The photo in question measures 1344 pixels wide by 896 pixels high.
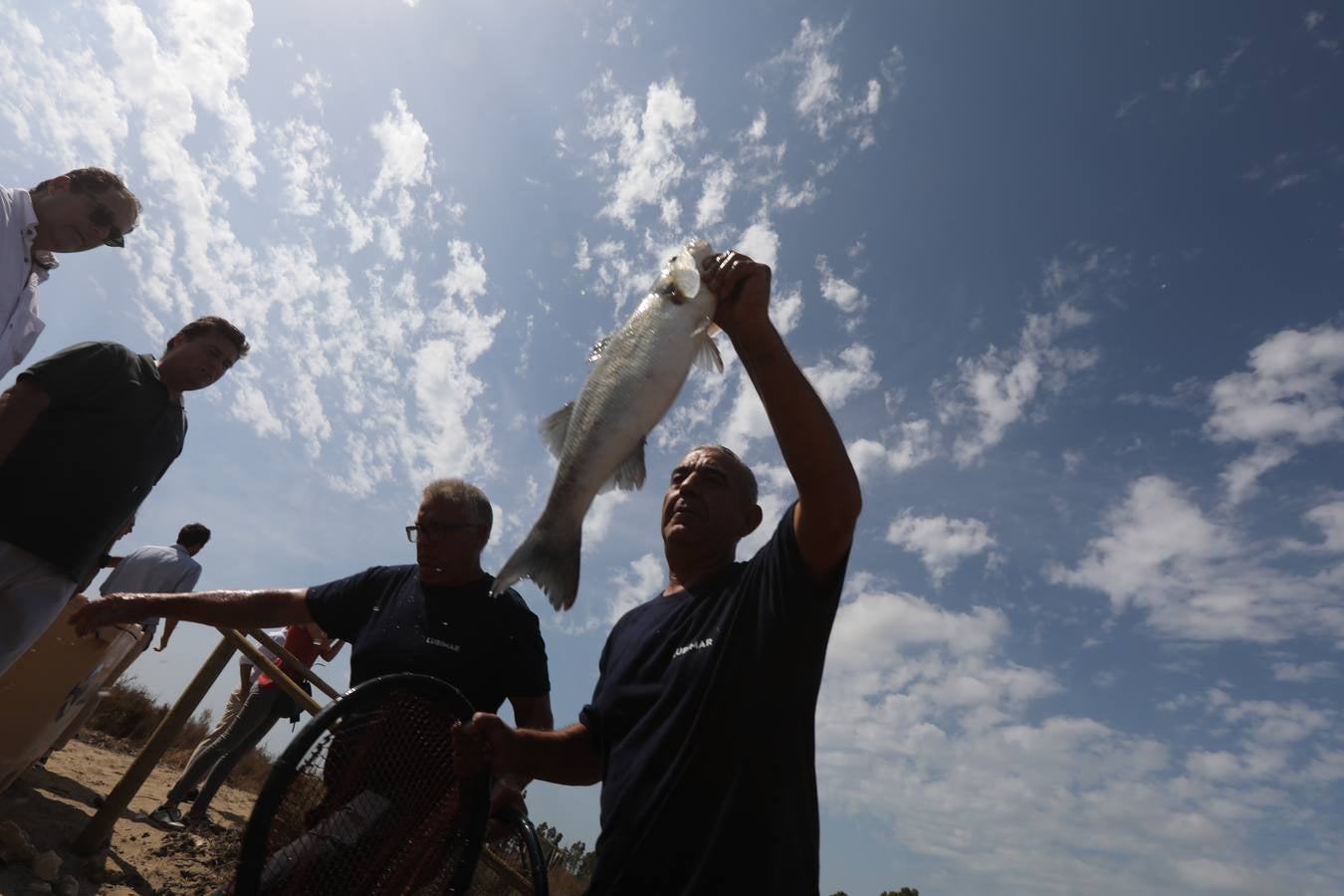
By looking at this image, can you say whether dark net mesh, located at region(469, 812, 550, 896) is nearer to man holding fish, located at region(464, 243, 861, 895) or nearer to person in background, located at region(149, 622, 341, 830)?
man holding fish, located at region(464, 243, 861, 895)

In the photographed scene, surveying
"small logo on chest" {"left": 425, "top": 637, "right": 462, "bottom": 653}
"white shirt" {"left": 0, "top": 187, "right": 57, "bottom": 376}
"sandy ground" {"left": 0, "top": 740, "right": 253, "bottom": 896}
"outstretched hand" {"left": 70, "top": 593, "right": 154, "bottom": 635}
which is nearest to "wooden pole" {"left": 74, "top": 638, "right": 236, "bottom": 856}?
"sandy ground" {"left": 0, "top": 740, "right": 253, "bottom": 896}

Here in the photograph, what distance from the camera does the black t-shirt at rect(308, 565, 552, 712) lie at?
3.77 meters

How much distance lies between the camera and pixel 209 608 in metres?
4.14

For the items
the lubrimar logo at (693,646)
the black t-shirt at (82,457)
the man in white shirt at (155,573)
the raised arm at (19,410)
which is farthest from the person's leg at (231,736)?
the lubrimar logo at (693,646)

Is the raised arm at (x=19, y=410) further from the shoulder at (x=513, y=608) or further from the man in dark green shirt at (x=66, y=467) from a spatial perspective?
the shoulder at (x=513, y=608)

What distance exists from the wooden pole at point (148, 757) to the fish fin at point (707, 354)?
4893 mm

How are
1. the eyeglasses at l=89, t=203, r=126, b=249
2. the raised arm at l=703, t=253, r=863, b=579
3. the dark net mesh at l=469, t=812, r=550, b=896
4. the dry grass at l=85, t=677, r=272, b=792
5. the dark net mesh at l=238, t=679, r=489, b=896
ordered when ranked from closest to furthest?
the raised arm at l=703, t=253, r=863, b=579 < the dark net mesh at l=238, t=679, r=489, b=896 < the dark net mesh at l=469, t=812, r=550, b=896 < the eyeglasses at l=89, t=203, r=126, b=249 < the dry grass at l=85, t=677, r=272, b=792

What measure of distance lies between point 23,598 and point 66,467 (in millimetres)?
763

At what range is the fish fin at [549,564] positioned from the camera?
Result: 8.10ft

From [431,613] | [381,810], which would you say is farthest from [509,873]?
[431,613]

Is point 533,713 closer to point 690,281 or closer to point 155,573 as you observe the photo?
point 690,281

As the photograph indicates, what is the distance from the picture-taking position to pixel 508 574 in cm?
247

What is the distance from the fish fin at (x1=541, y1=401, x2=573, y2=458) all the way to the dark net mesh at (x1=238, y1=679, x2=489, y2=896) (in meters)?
1.09

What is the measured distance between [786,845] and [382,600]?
9.17ft
